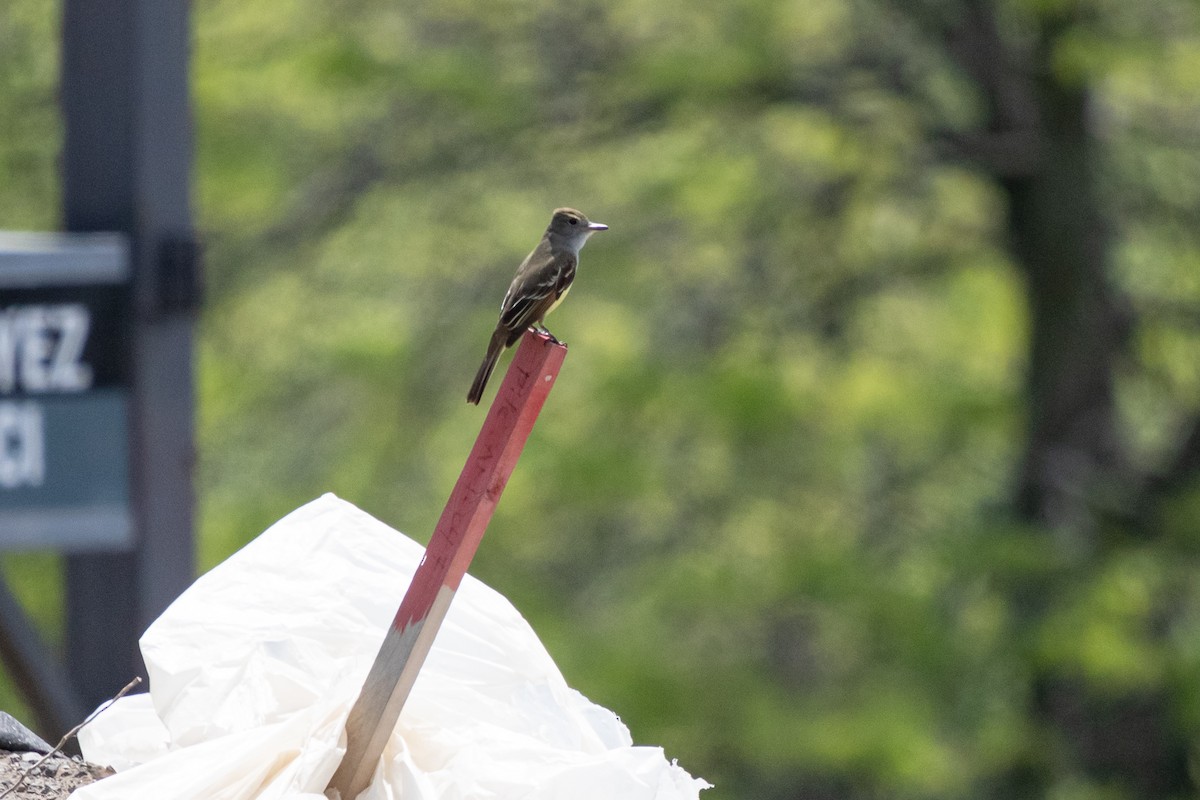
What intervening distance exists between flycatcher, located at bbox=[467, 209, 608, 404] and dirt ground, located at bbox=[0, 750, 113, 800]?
3.77 feet

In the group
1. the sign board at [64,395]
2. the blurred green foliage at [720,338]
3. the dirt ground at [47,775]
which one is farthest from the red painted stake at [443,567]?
the blurred green foliage at [720,338]

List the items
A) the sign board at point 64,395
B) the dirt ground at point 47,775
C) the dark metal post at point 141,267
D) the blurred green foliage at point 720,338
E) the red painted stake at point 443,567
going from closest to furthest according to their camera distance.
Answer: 1. the red painted stake at point 443,567
2. the dirt ground at point 47,775
3. the sign board at point 64,395
4. the dark metal post at point 141,267
5. the blurred green foliage at point 720,338

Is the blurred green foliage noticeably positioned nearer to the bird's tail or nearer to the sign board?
the sign board

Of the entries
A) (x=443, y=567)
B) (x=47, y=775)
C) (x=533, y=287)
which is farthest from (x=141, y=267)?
(x=443, y=567)

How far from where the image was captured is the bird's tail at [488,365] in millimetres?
3372

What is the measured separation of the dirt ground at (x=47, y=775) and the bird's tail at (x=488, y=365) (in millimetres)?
1004

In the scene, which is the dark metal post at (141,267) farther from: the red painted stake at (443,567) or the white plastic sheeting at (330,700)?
the red painted stake at (443,567)

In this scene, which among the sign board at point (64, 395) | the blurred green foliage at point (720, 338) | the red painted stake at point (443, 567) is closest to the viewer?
the red painted stake at point (443, 567)

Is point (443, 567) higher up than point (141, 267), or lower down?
lower down

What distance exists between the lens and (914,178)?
32.3 ft

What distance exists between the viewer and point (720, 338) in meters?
10.6

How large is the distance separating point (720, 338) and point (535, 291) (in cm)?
676

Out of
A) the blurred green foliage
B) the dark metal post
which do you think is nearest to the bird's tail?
the dark metal post

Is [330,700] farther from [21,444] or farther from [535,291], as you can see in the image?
[21,444]
